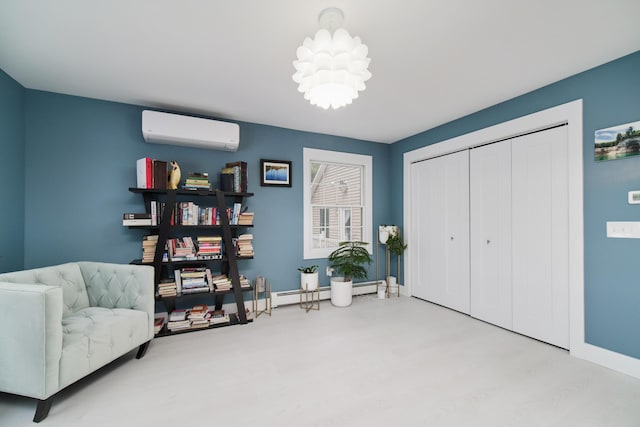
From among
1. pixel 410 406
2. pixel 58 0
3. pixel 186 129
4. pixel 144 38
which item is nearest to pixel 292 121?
pixel 186 129

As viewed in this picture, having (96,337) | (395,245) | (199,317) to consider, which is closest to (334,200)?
(395,245)

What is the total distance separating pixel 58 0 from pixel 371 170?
3934 mm

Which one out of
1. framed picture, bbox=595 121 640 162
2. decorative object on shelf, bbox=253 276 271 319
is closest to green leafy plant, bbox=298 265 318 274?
decorative object on shelf, bbox=253 276 271 319

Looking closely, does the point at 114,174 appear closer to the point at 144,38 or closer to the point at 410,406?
the point at 144,38

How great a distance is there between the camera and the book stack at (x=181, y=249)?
312 cm

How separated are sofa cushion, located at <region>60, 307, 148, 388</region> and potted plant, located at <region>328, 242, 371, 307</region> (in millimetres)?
2340

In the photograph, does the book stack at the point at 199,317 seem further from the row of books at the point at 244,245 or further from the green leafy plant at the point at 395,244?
the green leafy plant at the point at 395,244

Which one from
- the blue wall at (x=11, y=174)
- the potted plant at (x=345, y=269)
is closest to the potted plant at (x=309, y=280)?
the potted plant at (x=345, y=269)

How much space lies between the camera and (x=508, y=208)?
315cm

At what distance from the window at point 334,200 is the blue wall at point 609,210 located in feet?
8.64

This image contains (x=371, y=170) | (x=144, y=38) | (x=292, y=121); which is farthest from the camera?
(x=371, y=170)

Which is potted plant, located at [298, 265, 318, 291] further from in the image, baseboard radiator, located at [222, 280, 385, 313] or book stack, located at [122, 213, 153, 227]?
book stack, located at [122, 213, 153, 227]

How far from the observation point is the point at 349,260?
4105 mm

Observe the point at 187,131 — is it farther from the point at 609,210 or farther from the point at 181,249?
the point at 609,210
